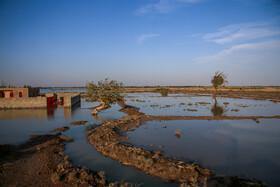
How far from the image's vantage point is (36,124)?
1501 centimetres

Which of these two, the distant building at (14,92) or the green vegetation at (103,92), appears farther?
the distant building at (14,92)

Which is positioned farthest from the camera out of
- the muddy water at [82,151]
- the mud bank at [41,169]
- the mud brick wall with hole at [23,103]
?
the mud brick wall with hole at [23,103]

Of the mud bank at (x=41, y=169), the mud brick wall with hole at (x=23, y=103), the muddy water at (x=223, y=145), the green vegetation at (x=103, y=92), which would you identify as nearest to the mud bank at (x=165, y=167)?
the muddy water at (x=223, y=145)

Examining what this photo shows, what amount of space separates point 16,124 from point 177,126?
1376 cm

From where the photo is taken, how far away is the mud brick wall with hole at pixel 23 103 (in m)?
22.7

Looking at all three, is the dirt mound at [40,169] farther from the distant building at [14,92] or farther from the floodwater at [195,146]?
the distant building at [14,92]

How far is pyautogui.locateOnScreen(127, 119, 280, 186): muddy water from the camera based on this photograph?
7.49m

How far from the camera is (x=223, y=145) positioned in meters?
10.4

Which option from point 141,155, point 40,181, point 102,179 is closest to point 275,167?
point 141,155

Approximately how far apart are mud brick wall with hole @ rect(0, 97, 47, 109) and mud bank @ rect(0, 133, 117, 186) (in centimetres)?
1568

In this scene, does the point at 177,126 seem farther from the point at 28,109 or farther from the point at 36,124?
the point at 28,109

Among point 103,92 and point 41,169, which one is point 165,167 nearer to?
point 41,169

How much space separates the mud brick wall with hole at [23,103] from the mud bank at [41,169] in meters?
15.7

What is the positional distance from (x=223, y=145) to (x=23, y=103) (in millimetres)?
24019
